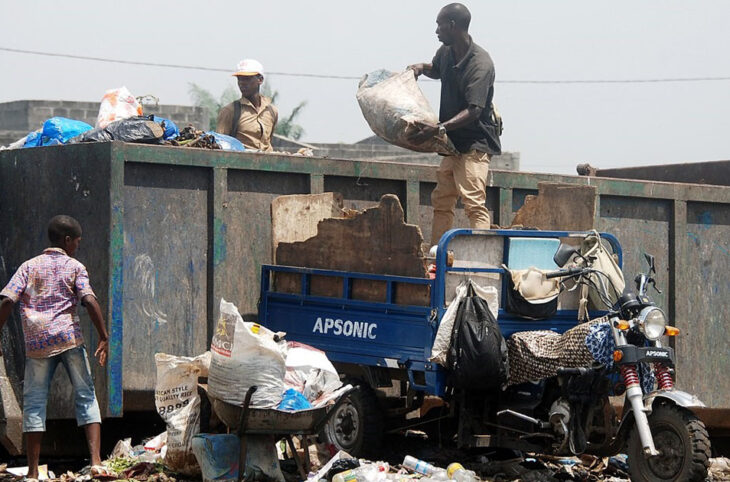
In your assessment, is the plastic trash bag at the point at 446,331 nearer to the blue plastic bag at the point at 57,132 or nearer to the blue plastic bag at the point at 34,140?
the blue plastic bag at the point at 57,132

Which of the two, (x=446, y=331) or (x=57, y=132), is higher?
(x=57, y=132)

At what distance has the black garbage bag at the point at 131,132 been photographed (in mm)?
7277

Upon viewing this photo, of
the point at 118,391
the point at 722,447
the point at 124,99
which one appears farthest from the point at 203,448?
the point at 722,447

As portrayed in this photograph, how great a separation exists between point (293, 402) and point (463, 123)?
7.57ft

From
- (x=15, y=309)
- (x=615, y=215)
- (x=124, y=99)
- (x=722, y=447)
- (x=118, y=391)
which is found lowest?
(x=722, y=447)

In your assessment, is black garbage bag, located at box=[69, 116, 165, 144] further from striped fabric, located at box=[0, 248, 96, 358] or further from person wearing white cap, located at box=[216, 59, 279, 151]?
person wearing white cap, located at box=[216, 59, 279, 151]

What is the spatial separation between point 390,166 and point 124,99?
83.2 inches

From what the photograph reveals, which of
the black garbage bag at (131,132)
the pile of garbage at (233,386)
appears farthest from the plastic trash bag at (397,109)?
the pile of garbage at (233,386)

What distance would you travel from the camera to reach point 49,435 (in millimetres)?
7371

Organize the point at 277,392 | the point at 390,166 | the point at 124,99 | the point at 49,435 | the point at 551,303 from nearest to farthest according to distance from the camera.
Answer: the point at 277,392 < the point at 551,303 < the point at 49,435 < the point at 390,166 < the point at 124,99

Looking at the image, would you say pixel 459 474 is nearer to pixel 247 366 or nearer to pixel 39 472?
pixel 247 366

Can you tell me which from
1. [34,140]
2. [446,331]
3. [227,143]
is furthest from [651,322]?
[34,140]

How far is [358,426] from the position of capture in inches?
271

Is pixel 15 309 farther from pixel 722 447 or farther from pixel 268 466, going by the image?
pixel 722 447
